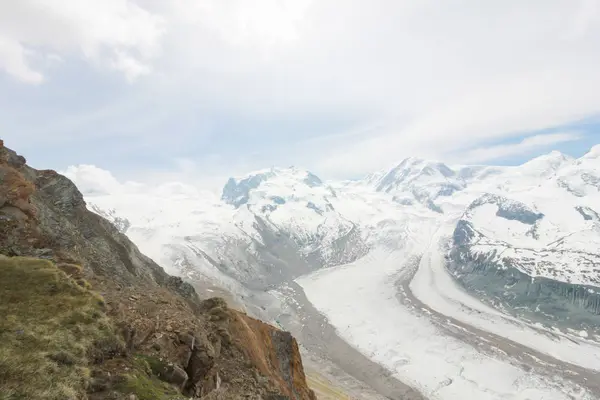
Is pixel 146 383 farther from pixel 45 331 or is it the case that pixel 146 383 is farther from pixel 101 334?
pixel 45 331

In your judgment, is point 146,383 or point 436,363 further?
point 436,363

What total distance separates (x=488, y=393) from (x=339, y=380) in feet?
143

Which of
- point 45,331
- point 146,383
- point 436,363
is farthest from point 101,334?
point 436,363

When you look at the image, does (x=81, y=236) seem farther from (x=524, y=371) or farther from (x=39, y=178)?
(x=524, y=371)

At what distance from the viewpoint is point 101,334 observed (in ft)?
54.0

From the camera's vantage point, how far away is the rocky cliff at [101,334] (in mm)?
13984

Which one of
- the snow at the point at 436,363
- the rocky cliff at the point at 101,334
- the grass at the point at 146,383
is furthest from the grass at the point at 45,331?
the snow at the point at 436,363

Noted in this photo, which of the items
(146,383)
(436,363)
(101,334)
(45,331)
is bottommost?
(436,363)

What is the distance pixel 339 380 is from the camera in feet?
388

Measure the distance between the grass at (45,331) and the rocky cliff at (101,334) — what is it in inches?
1.5

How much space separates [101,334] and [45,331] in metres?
2.10

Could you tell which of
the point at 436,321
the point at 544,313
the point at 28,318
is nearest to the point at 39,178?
the point at 28,318

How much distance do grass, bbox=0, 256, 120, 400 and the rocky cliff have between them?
0.04 meters

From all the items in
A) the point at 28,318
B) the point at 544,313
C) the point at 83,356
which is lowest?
the point at 544,313
